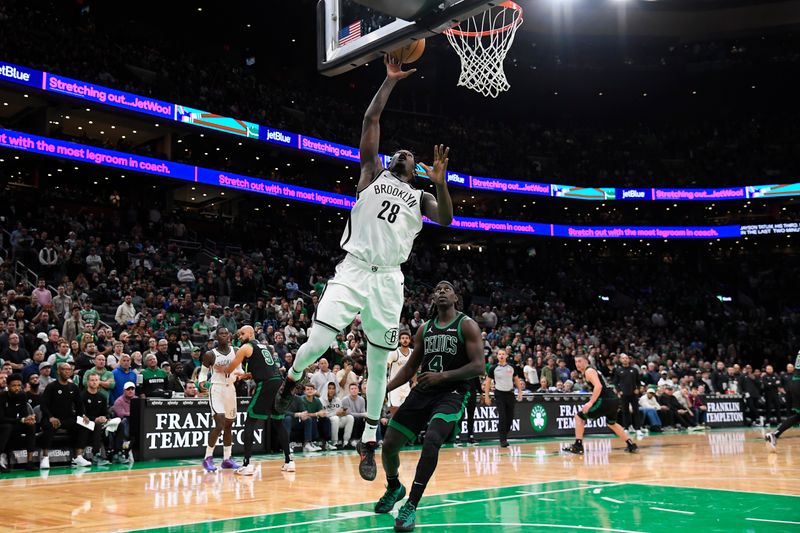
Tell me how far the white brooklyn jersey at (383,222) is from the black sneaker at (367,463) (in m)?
1.44

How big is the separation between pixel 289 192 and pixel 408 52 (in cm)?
2488

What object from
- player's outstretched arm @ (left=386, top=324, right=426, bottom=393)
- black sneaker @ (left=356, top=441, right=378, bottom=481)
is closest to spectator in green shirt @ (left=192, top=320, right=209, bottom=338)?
player's outstretched arm @ (left=386, top=324, right=426, bottom=393)

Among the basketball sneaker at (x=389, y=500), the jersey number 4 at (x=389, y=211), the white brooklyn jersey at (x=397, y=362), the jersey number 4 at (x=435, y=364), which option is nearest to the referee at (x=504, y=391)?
the white brooklyn jersey at (x=397, y=362)

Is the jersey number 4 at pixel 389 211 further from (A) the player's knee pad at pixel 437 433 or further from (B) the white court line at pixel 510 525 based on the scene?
(B) the white court line at pixel 510 525

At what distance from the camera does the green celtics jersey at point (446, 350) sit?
601 cm

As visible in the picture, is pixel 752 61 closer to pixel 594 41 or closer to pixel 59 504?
pixel 594 41

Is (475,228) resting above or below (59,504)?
above

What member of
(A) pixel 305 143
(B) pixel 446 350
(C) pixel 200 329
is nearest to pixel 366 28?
(B) pixel 446 350

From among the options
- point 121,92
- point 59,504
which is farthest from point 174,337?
point 121,92

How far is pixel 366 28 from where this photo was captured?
6.37 meters

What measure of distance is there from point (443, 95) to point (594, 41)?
8.35 meters

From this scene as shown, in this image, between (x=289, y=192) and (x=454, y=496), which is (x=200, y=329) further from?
(x=289, y=192)

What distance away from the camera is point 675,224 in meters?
41.3

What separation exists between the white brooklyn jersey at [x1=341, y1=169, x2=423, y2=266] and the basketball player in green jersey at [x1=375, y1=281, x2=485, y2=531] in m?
0.63
